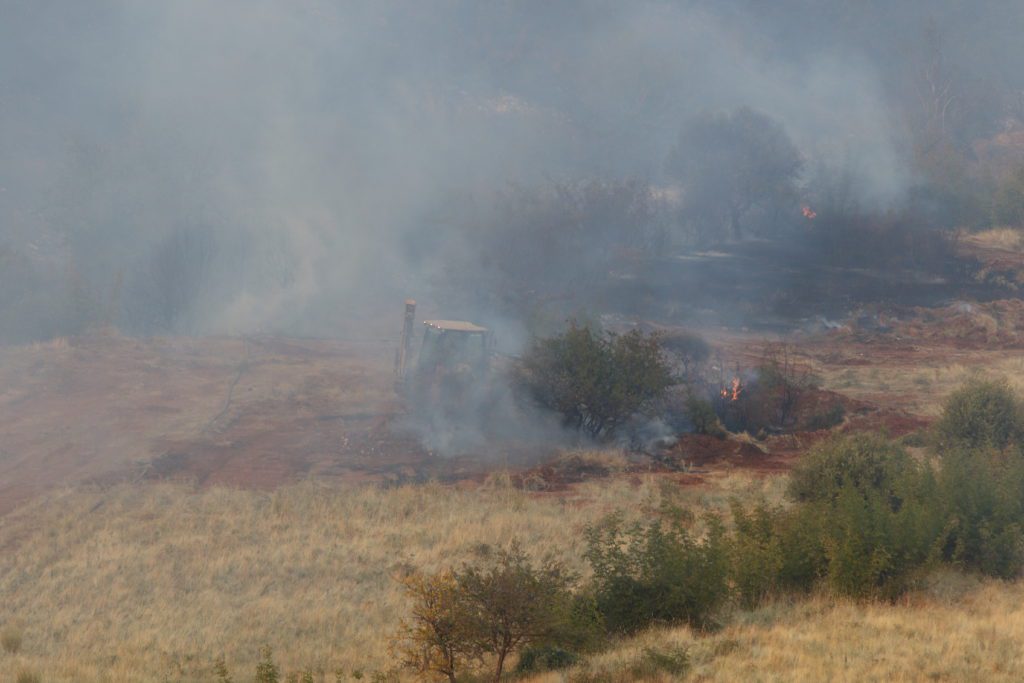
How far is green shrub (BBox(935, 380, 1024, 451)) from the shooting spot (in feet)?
52.4

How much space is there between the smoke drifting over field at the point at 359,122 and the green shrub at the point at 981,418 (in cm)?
2864

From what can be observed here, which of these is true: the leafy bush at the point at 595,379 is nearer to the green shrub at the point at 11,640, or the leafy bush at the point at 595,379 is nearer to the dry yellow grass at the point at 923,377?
the dry yellow grass at the point at 923,377

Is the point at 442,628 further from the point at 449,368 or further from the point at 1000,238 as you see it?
the point at 1000,238

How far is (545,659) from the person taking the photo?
8.52m

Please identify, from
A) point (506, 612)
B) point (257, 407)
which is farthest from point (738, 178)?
point (506, 612)

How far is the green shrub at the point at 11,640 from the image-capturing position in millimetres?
9797

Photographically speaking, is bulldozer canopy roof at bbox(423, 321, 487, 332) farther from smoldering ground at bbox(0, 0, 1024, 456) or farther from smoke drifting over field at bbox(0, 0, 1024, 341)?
smoke drifting over field at bbox(0, 0, 1024, 341)

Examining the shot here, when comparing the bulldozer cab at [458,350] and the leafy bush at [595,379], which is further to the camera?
the bulldozer cab at [458,350]

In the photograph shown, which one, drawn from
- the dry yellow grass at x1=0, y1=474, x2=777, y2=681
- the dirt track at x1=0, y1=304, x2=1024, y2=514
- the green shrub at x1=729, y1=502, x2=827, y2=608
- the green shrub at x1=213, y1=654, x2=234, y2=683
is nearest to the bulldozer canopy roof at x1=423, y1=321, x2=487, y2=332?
the dirt track at x1=0, y1=304, x2=1024, y2=514

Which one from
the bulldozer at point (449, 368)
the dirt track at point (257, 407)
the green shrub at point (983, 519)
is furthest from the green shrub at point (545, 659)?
the bulldozer at point (449, 368)

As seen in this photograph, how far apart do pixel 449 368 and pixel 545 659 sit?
15.2 m

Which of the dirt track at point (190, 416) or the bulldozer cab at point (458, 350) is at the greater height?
the bulldozer cab at point (458, 350)

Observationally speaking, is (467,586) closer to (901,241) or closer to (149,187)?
(901,241)

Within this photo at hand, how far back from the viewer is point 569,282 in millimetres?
43500
